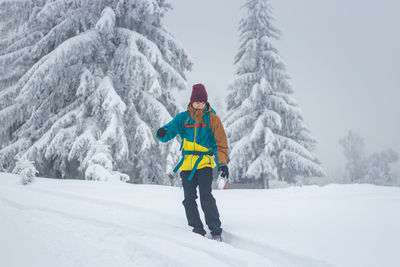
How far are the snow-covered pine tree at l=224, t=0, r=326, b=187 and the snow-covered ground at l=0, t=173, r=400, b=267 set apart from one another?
8678 mm

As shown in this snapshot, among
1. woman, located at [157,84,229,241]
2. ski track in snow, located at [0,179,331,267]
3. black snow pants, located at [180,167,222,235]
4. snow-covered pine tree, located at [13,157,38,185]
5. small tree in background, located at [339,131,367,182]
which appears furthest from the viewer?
small tree in background, located at [339,131,367,182]

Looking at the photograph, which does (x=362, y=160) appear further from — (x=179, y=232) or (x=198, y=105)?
(x=179, y=232)

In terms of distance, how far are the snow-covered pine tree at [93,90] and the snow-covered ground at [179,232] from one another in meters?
3.51

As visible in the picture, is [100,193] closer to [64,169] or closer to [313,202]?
[313,202]

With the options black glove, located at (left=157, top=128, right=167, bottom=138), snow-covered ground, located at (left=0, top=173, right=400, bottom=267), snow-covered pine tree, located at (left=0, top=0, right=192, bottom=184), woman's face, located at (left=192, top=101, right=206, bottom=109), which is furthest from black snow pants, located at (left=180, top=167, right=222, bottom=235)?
snow-covered pine tree, located at (left=0, top=0, right=192, bottom=184)

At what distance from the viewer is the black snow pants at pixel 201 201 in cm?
315

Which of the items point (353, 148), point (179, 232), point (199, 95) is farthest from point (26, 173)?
point (353, 148)

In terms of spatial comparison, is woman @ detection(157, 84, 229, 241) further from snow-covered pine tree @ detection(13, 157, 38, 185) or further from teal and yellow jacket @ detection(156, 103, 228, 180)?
snow-covered pine tree @ detection(13, 157, 38, 185)

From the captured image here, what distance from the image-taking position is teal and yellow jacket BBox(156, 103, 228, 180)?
3.32m

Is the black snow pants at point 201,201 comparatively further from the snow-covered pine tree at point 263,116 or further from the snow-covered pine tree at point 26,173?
Result: the snow-covered pine tree at point 263,116

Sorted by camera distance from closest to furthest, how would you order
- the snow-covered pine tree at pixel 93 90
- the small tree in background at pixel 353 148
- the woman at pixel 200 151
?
the woman at pixel 200 151, the snow-covered pine tree at pixel 93 90, the small tree in background at pixel 353 148

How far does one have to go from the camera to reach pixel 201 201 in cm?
330

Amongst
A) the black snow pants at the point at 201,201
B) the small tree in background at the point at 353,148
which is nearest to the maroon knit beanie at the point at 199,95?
the black snow pants at the point at 201,201

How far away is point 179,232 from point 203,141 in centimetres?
104
